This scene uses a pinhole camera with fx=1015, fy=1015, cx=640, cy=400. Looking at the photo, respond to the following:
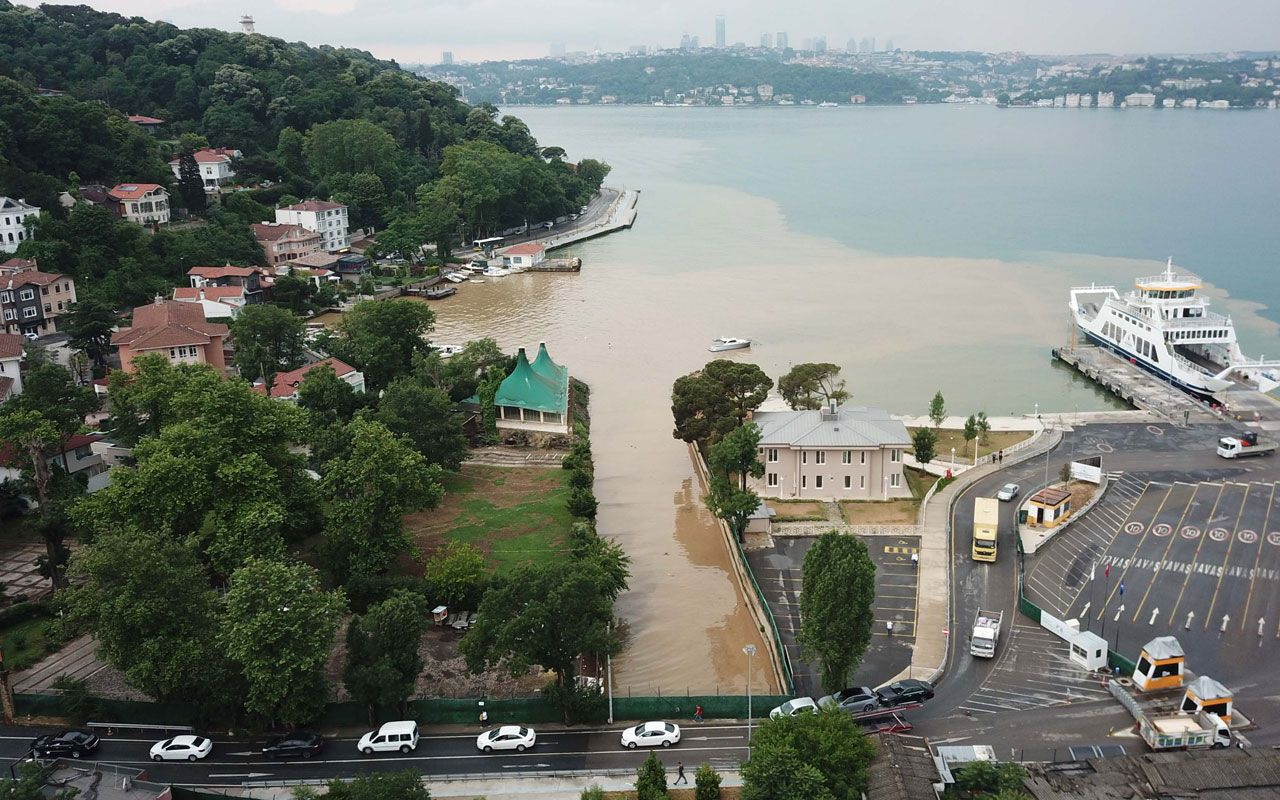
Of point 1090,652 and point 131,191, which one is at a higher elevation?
point 131,191

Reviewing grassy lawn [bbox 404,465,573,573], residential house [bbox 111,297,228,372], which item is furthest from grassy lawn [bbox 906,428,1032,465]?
residential house [bbox 111,297,228,372]

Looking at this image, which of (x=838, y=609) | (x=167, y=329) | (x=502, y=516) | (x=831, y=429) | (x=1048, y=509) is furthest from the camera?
(x=167, y=329)

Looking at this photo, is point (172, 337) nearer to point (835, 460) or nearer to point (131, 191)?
point (835, 460)

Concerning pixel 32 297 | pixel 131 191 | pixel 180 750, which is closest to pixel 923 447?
pixel 180 750

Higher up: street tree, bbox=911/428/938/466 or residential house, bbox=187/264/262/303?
residential house, bbox=187/264/262/303

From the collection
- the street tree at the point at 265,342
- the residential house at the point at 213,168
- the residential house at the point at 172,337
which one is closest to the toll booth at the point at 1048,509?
the street tree at the point at 265,342

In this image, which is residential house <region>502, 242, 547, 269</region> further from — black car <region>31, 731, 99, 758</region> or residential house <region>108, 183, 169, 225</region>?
black car <region>31, 731, 99, 758</region>

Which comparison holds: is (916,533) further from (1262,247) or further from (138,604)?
(1262,247)

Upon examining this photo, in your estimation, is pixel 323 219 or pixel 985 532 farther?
pixel 323 219
